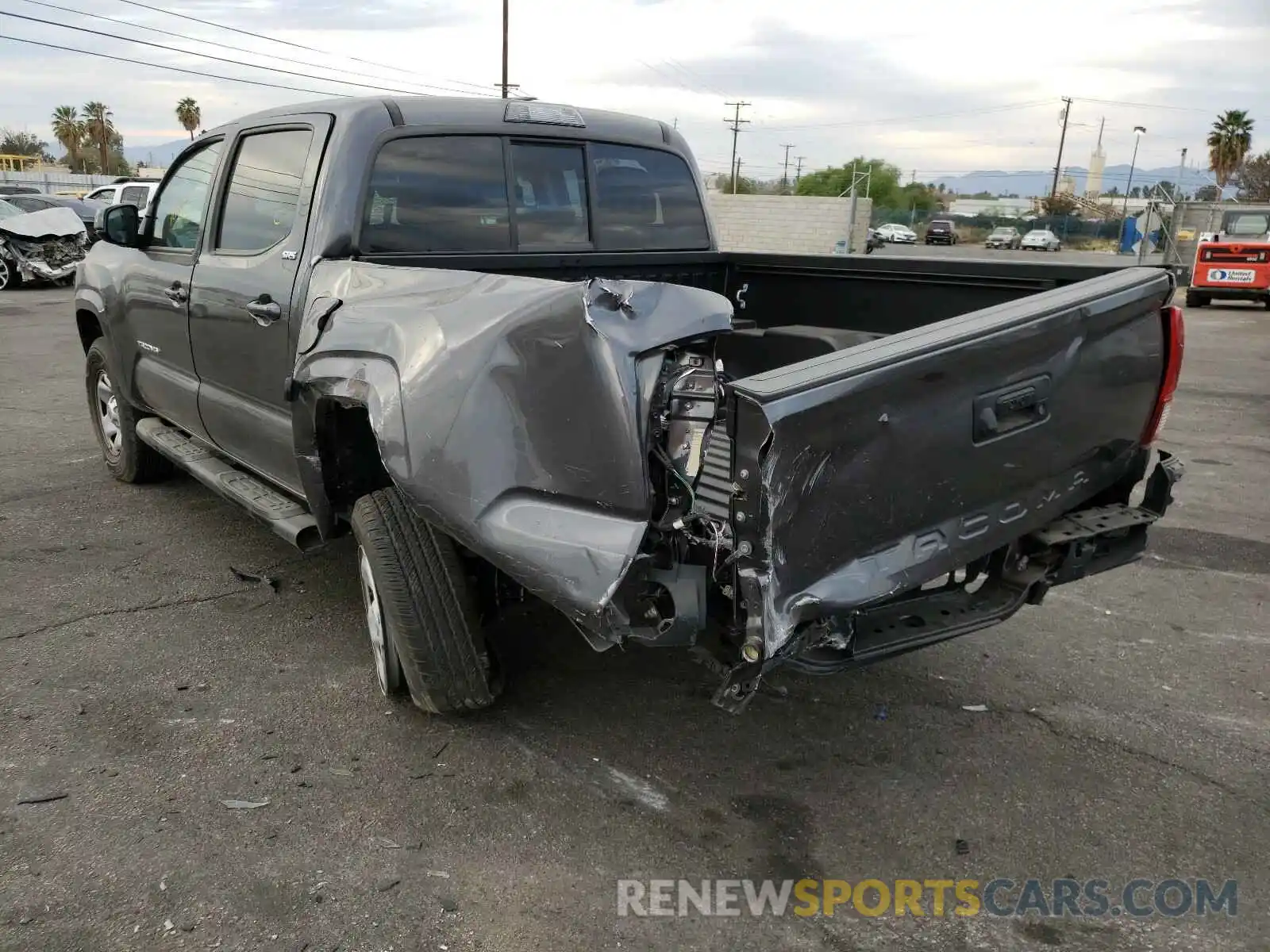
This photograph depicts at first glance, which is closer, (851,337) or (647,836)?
(647,836)

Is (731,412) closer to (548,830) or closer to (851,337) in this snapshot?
(548,830)

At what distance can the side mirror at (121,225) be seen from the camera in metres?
5.19

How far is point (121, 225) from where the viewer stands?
17.1ft

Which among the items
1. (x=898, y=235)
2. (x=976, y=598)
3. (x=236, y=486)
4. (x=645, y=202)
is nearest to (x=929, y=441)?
(x=976, y=598)

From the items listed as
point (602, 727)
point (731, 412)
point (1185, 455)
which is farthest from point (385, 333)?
point (1185, 455)

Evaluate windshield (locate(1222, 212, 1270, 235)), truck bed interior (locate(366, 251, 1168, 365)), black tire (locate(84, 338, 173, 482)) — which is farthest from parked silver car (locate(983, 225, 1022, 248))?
black tire (locate(84, 338, 173, 482))

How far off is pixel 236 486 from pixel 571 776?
218 centimetres

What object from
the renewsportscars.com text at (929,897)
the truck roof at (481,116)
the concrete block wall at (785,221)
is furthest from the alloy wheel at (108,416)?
the concrete block wall at (785,221)

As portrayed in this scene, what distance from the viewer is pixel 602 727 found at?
348 centimetres

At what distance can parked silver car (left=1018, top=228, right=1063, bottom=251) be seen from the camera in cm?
5291

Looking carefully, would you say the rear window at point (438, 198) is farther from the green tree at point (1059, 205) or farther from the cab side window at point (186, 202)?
the green tree at point (1059, 205)

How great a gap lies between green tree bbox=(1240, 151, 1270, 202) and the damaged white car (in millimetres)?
62583

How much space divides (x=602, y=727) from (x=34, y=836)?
173cm

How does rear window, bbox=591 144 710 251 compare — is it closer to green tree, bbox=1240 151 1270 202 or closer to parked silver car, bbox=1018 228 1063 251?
parked silver car, bbox=1018 228 1063 251
